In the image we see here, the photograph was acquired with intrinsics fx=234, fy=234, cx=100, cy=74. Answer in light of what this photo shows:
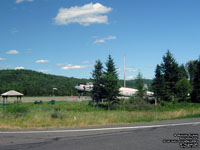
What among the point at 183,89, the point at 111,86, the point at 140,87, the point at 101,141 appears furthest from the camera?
the point at 140,87

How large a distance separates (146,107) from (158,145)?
31.8 meters

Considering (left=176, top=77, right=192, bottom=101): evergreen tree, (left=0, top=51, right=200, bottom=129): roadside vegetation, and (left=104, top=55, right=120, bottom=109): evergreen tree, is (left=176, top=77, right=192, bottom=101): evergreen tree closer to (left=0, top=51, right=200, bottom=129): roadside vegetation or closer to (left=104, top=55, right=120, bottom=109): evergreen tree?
(left=0, top=51, right=200, bottom=129): roadside vegetation

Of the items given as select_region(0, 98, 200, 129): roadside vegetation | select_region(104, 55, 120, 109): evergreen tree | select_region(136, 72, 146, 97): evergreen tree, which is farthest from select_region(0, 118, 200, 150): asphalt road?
select_region(136, 72, 146, 97): evergreen tree

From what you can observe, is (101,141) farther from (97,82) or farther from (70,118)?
(97,82)

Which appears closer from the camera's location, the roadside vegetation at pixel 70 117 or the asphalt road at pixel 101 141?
the asphalt road at pixel 101 141

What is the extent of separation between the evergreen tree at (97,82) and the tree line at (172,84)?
11.4 m

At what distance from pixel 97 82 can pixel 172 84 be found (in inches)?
756

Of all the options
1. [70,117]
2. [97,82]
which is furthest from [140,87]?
[70,117]

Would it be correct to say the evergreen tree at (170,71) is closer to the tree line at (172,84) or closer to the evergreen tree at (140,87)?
the tree line at (172,84)

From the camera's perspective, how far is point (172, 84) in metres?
53.1

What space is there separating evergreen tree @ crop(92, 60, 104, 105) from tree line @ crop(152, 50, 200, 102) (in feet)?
37.6

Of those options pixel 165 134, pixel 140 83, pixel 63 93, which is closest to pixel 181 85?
pixel 140 83

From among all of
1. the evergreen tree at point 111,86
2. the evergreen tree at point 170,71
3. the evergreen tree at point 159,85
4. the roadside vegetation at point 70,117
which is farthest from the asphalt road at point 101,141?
the evergreen tree at point 170,71

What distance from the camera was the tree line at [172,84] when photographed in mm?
46500
